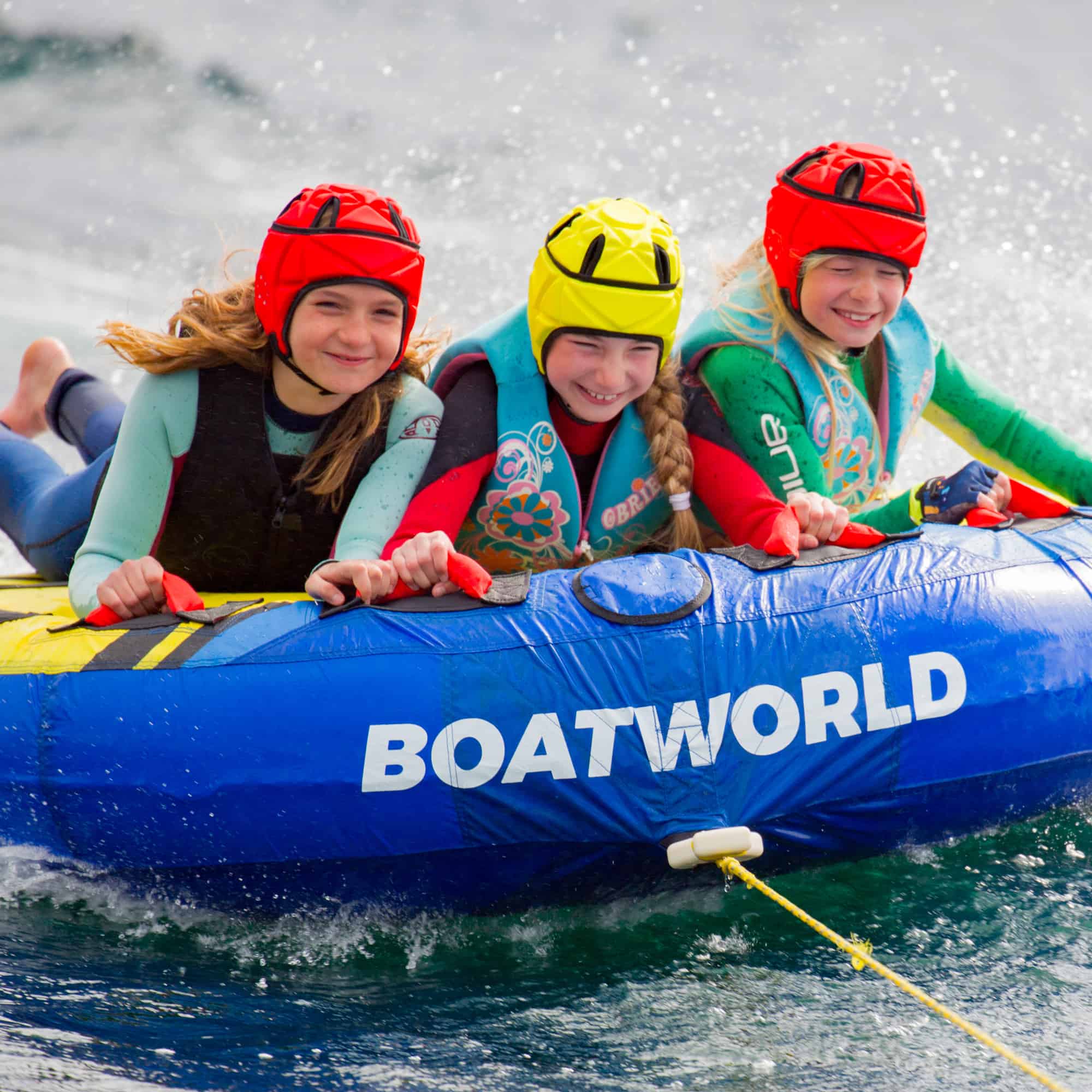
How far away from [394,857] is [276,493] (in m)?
0.93

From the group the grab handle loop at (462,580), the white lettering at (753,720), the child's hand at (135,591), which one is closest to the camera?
the white lettering at (753,720)

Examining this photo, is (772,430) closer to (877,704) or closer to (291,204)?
(877,704)

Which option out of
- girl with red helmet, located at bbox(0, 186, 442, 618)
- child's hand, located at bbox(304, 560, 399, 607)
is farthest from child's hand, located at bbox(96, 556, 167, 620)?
child's hand, located at bbox(304, 560, 399, 607)

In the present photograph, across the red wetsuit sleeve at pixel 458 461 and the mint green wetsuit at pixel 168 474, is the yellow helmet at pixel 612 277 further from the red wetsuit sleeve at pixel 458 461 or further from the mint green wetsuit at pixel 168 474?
the mint green wetsuit at pixel 168 474

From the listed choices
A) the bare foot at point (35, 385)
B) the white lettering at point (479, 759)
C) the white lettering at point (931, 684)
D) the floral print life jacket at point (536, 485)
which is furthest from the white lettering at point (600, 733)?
the bare foot at point (35, 385)

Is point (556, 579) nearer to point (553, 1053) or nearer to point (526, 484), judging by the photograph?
point (526, 484)

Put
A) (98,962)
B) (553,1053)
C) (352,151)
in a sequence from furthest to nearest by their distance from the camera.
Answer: (352,151), (98,962), (553,1053)

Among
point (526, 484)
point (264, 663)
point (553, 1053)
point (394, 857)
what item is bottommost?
point (553, 1053)

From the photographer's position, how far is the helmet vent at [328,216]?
2.49 m

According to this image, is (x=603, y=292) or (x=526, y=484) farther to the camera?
(x=526, y=484)

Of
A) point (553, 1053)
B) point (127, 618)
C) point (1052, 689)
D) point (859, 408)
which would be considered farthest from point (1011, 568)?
point (127, 618)

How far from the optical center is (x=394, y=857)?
212 centimetres

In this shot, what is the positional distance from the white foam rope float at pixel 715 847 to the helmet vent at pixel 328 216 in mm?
1356

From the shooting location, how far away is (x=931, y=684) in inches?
86.4
